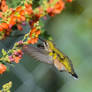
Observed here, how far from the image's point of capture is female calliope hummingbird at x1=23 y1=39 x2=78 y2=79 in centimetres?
141

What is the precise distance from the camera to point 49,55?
1.54 metres

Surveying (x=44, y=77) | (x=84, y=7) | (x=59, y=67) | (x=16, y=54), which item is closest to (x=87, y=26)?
(x=84, y=7)

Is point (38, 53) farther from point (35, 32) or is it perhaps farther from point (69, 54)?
point (69, 54)

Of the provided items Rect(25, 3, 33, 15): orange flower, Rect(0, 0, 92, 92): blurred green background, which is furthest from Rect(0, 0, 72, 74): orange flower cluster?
Rect(0, 0, 92, 92): blurred green background

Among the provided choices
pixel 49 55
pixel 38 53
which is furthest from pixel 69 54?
pixel 38 53

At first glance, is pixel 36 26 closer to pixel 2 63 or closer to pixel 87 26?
pixel 2 63

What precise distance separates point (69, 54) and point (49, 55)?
1.44 m

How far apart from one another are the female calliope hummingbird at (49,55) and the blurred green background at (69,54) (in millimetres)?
918

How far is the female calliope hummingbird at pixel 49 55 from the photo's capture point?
1.41 m

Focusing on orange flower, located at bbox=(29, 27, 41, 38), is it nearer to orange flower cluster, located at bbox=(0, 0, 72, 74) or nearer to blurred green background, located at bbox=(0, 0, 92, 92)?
orange flower cluster, located at bbox=(0, 0, 72, 74)

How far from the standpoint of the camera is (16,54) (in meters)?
1.30

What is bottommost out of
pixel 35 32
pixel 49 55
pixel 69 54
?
pixel 69 54

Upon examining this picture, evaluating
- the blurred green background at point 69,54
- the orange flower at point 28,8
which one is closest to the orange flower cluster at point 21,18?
the orange flower at point 28,8

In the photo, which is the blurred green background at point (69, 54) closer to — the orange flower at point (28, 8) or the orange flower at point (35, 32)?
the orange flower at point (28, 8)
